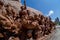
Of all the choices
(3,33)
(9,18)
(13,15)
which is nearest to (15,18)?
(13,15)

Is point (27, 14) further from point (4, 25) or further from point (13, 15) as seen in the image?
point (4, 25)

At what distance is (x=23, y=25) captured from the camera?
6.03 meters

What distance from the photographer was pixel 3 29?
542cm

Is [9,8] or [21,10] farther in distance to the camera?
[21,10]

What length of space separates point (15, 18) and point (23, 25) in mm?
401

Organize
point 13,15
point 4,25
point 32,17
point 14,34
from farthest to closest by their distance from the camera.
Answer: point 32,17 < point 13,15 < point 14,34 < point 4,25

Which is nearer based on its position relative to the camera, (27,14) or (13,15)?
(13,15)

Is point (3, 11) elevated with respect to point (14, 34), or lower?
elevated

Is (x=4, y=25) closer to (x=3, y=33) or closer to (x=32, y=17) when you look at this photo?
(x=3, y=33)

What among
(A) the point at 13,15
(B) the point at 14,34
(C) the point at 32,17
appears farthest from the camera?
(C) the point at 32,17

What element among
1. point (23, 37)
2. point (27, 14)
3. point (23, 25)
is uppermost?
point (27, 14)

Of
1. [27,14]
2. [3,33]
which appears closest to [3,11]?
[3,33]

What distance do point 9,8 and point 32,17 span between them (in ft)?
3.31

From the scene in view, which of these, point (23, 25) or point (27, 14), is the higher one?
point (27, 14)
